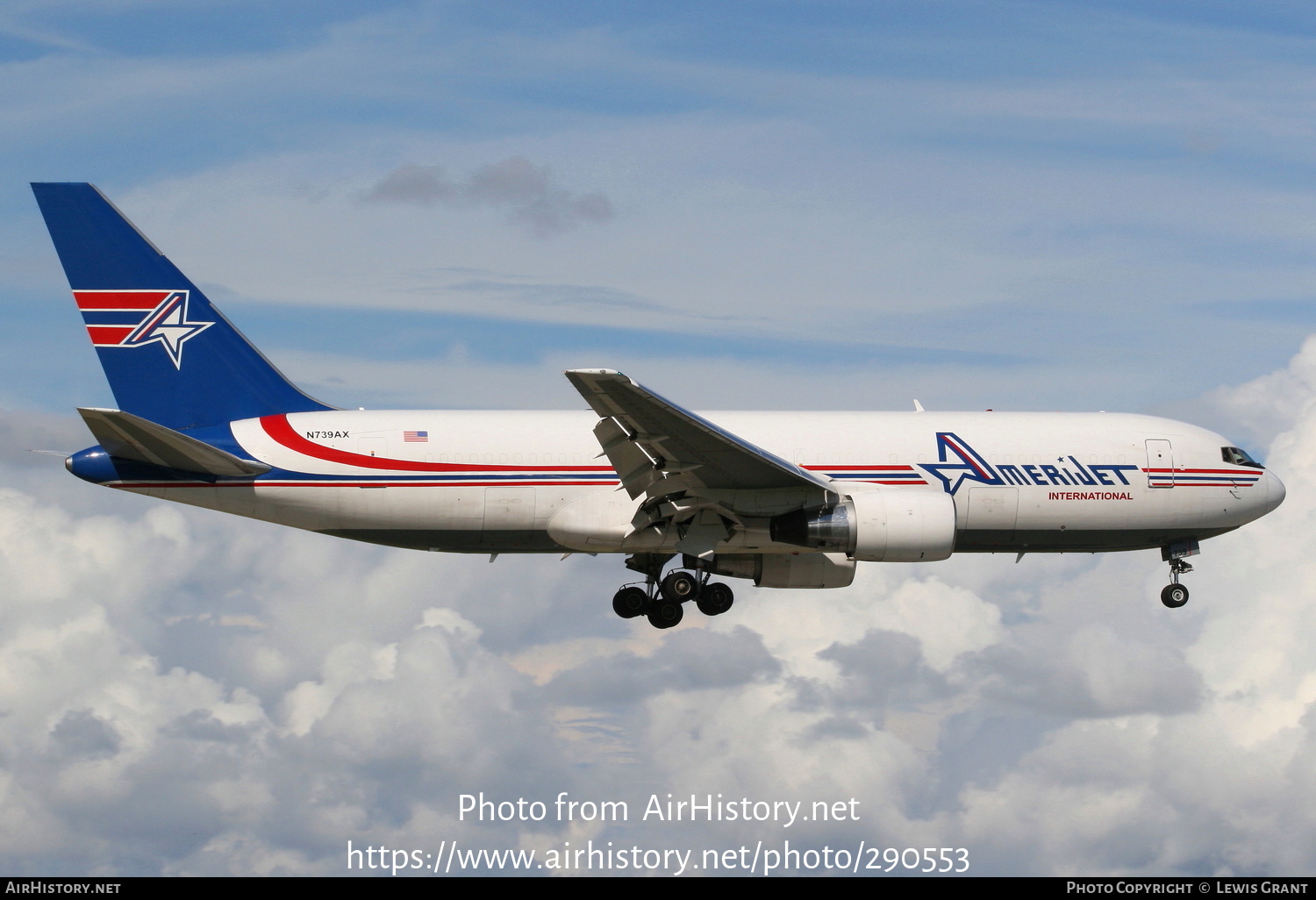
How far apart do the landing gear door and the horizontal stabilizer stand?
68.3ft

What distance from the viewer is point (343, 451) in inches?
1219

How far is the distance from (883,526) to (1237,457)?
11087 millimetres

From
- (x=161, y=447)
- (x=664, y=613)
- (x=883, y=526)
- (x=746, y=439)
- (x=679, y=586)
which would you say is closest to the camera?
(x=883, y=526)

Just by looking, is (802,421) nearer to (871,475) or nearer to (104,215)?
(871,475)

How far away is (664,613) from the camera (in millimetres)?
32844

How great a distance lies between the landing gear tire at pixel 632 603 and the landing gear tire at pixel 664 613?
0.25 metres

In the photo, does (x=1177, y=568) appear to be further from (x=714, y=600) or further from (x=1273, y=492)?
(x=714, y=600)

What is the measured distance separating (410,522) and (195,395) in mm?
6107

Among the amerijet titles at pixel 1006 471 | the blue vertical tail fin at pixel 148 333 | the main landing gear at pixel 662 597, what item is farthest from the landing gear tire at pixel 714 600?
the blue vertical tail fin at pixel 148 333

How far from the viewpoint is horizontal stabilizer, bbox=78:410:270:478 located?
2847 centimetres

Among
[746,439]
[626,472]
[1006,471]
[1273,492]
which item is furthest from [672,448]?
[1273,492]

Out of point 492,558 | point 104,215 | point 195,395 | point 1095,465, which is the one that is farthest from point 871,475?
point 104,215

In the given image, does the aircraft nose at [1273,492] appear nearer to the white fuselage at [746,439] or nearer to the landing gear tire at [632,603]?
the white fuselage at [746,439]

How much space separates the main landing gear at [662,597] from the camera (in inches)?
1287
